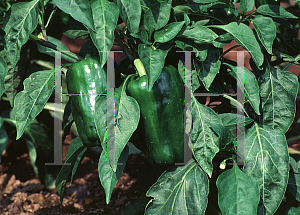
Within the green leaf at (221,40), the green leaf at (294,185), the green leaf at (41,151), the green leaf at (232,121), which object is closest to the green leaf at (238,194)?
the green leaf at (232,121)

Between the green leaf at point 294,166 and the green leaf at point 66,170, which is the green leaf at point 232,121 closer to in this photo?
the green leaf at point 294,166

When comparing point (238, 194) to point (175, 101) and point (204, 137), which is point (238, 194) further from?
point (175, 101)

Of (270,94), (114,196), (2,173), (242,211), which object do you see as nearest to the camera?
(242,211)

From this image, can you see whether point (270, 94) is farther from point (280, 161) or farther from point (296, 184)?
point (296, 184)

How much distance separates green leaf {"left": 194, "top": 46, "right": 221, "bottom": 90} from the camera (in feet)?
2.54

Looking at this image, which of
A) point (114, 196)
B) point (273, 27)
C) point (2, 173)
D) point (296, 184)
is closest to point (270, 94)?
point (273, 27)

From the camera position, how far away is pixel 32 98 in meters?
0.79

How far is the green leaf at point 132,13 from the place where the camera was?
2.41 feet

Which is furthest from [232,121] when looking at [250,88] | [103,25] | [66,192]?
[66,192]

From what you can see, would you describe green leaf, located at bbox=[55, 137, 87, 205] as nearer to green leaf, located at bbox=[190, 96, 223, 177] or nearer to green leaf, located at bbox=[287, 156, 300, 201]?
green leaf, located at bbox=[190, 96, 223, 177]

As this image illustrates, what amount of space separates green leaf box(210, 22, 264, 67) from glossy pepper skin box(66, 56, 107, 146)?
1.16 feet

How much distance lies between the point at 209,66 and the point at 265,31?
0.57 feet

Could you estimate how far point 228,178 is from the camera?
810 mm

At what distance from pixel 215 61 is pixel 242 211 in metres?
0.38
